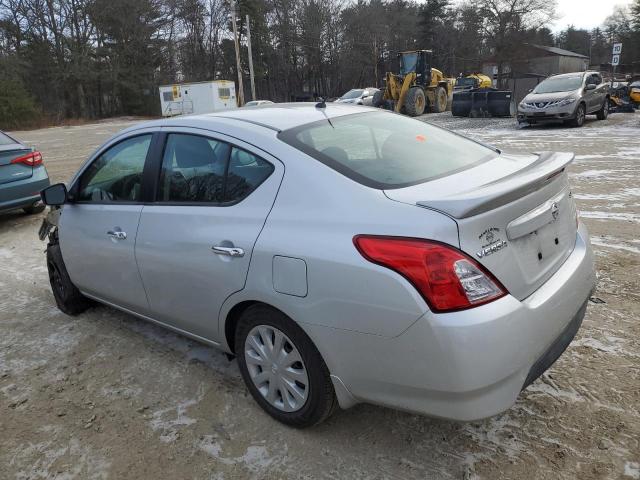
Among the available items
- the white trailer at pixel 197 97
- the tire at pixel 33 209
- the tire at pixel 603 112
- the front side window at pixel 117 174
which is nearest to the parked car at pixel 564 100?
the tire at pixel 603 112

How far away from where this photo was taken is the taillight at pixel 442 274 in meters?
2.01

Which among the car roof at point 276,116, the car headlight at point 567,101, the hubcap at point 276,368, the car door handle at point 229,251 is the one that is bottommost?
the hubcap at point 276,368

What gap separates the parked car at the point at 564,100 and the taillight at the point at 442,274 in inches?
606

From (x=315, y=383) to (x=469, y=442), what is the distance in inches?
31.9

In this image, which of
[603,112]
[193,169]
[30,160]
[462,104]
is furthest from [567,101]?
[193,169]

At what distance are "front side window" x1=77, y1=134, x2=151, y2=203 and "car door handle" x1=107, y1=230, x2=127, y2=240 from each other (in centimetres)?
22

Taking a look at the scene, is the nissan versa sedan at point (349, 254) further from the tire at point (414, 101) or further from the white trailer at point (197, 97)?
the white trailer at point (197, 97)

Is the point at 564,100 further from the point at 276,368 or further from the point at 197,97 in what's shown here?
the point at 197,97

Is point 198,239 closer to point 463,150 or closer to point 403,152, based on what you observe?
point 403,152

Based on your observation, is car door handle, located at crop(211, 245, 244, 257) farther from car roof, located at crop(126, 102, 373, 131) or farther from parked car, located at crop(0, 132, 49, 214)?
parked car, located at crop(0, 132, 49, 214)

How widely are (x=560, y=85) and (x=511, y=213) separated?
640 inches

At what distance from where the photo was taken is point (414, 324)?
2025mm

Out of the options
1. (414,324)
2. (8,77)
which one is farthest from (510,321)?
(8,77)

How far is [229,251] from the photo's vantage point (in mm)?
2621
